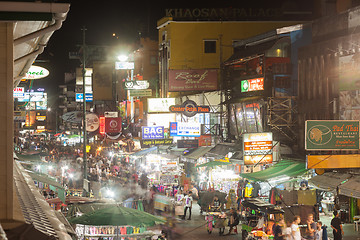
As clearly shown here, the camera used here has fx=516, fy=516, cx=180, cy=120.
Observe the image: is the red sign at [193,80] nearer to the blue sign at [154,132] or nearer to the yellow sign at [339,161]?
the blue sign at [154,132]

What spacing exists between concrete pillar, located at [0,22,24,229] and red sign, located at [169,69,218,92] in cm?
3338

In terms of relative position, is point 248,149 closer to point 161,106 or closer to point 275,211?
point 275,211

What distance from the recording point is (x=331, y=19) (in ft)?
79.6

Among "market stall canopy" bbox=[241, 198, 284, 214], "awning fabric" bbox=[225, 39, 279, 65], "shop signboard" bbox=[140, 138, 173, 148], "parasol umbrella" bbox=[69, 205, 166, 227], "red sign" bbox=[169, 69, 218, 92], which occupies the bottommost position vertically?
"market stall canopy" bbox=[241, 198, 284, 214]

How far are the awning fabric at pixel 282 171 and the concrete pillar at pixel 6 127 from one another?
17.6m

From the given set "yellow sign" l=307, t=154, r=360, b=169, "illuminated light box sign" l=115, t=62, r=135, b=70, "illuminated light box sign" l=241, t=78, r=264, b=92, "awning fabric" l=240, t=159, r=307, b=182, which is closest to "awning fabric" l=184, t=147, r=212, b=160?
"illuminated light box sign" l=241, t=78, r=264, b=92

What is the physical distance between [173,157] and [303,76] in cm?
1791

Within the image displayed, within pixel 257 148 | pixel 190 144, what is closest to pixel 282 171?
pixel 257 148

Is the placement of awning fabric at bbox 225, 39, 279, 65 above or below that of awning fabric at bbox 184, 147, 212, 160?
above

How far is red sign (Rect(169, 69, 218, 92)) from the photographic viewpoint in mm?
39000

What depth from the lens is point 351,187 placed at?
1967 centimetres

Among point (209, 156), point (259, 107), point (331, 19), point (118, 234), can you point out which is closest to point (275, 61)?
point (259, 107)

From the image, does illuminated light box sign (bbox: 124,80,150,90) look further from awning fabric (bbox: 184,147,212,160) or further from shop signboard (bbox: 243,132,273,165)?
shop signboard (bbox: 243,132,273,165)

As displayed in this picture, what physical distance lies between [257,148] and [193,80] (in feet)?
48.0
